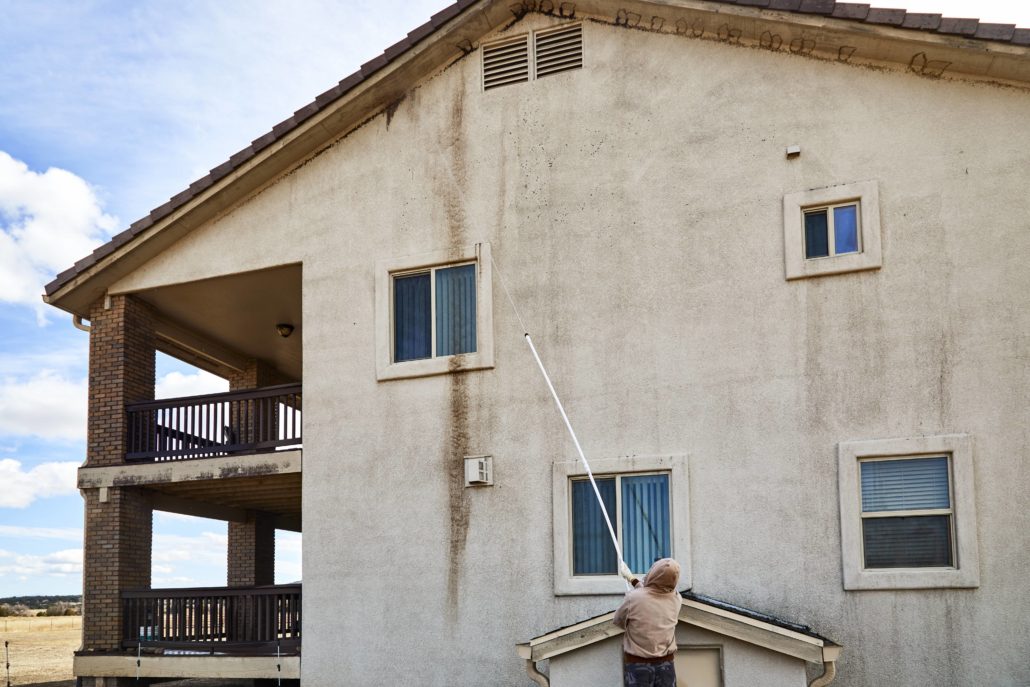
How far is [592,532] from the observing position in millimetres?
12641

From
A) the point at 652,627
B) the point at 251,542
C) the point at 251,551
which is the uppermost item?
the point at 251,542

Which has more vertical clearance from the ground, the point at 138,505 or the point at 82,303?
the point at 82,303

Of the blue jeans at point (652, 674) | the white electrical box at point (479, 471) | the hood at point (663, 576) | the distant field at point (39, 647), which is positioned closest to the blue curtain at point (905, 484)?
the hood at point (663, 576)

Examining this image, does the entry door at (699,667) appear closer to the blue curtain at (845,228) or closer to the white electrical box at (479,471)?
the white electrical box at (479,471)

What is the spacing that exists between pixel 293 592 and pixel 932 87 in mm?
10391

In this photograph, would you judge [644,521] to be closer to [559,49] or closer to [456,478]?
[456,478]

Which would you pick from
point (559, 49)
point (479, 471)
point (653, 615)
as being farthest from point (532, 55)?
point (653, 615)

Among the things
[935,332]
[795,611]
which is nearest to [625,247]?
[935,332]

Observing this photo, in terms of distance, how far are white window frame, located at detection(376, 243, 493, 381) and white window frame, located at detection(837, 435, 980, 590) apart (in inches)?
181

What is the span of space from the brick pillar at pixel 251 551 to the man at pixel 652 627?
12.1m

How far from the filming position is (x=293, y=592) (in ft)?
48.7

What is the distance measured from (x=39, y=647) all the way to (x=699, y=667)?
92.4 ft

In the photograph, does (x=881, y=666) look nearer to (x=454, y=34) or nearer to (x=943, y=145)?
(x=943, y=145)

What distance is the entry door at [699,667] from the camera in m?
10.6
